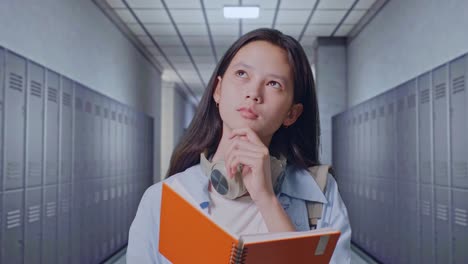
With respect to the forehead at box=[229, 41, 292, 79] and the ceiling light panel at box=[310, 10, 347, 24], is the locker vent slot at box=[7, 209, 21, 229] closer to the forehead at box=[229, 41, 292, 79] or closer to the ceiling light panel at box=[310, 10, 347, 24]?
the forehead at box=[229, 41, 292, 79]

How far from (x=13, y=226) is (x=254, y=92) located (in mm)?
2765

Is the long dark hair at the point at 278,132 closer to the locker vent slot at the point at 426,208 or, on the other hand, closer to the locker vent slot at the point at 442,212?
the locker vent slot at the point at 442,212

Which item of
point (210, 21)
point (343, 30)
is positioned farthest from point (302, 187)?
point (343, 30)

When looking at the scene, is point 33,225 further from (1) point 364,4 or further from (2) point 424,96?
(1) point 364,4

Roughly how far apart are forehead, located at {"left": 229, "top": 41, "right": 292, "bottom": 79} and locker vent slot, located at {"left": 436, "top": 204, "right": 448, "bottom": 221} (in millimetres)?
3068

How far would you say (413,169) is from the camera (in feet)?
14.8

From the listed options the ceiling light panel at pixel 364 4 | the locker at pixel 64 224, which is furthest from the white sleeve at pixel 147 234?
the ceiling light panel at pixel 364 4

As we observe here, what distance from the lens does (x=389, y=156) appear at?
17.2 ft

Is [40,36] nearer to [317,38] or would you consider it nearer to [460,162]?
[460,162]

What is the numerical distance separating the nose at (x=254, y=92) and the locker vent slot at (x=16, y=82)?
2.56 meters

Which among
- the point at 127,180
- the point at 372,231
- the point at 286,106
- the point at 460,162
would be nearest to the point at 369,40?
the point at 372,231

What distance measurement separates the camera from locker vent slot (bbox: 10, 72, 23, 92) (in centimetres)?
328

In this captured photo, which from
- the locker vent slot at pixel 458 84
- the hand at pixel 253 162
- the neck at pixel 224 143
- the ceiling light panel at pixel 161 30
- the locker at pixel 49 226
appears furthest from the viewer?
the ceiling light panel at pixel 161 30

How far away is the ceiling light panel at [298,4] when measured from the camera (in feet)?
19.3
